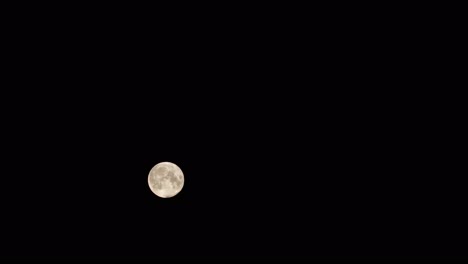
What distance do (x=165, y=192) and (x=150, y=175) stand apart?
15.7 inches

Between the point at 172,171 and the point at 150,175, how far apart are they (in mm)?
414

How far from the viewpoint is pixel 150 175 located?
5.98m

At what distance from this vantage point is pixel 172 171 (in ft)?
19.3

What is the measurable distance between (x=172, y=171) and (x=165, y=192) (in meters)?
0.37

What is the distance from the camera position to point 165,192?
5887 millimetres
